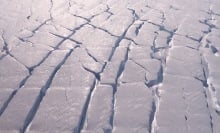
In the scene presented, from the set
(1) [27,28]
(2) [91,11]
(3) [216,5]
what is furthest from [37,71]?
(3) [216,5]

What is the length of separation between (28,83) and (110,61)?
1.00 m

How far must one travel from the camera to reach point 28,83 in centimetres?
391

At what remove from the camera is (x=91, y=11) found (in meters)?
5.64

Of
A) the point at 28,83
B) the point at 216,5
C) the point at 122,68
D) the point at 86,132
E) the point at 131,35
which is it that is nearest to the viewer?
the point at 86,132

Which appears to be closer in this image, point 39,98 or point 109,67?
point 39,98

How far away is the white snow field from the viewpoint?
339 cm

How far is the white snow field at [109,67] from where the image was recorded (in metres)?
3.39

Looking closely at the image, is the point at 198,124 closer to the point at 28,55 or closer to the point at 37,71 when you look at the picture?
the point at 37,71

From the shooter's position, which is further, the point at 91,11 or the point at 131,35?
the point at 91,11

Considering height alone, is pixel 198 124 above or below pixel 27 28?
above

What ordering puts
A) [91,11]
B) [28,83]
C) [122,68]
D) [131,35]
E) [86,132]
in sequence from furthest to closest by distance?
[91,11]
[131,35]
[122,68]
[28,83]
[86,132]

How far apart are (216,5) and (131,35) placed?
196cm

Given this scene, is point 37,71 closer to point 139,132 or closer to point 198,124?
point 139,132

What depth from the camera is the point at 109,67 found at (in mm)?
4184
